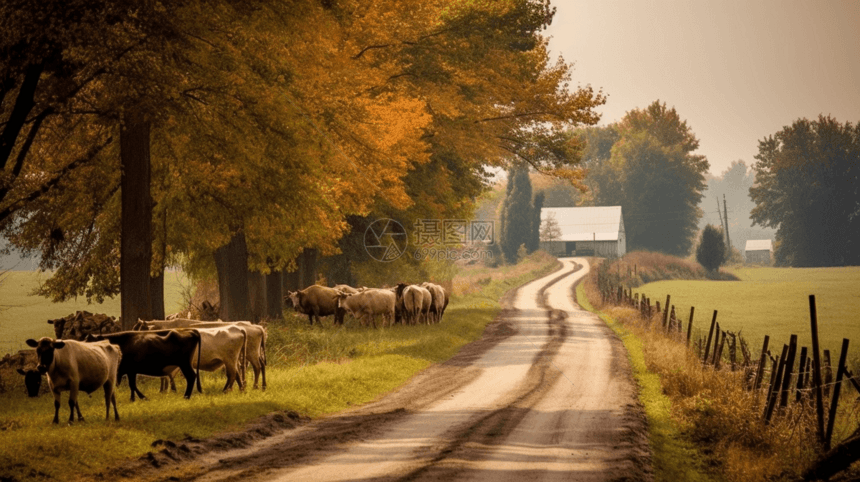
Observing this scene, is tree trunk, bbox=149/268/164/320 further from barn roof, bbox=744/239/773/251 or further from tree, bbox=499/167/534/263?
barn roof, bbox=744/239/773/251

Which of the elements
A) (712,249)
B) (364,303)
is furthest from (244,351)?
(712,249)

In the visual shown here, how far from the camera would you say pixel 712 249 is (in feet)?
350

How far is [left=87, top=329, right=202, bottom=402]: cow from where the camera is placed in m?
16.6

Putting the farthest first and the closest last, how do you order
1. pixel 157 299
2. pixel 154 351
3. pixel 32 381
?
pixel 157 299, pixel 32 381, pixel 154 351

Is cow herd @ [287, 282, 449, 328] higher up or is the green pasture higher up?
cow herd @ [287, 282, 449, 328]

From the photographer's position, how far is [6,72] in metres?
14.7

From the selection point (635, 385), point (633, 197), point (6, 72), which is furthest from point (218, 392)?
point (633, 197)

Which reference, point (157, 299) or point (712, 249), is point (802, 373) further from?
point (712, 249)

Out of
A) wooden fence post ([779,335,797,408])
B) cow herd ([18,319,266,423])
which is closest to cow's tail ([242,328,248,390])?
cow herd ([18,319,266,423])

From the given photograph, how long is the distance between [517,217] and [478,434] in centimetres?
10521

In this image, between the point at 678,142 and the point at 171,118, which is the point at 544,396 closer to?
the point at 171,118

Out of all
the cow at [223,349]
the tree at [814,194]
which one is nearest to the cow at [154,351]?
the cow at [223,349]

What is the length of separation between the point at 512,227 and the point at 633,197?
2814 centimetres

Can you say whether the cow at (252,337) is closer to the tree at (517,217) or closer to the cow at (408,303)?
the cow at (408,303)
